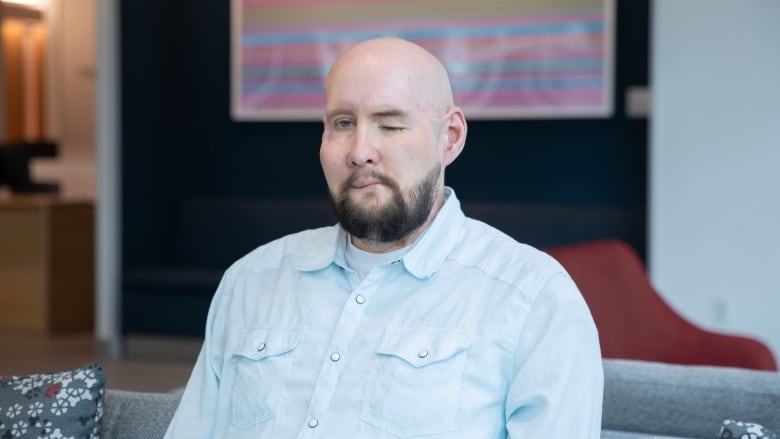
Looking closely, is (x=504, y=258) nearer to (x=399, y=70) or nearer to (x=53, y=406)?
(x=399, y=70)

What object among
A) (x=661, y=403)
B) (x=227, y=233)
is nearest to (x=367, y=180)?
(x=661, y=403)

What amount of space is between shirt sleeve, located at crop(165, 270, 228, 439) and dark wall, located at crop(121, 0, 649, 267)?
3.97m

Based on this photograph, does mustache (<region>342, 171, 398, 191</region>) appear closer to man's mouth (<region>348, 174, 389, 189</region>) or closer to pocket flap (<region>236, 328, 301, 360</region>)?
man's mouth (<region>348, 174, 389, 189</region>)

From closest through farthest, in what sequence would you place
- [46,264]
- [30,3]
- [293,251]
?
[293,251] → [46,264] → [30,3]

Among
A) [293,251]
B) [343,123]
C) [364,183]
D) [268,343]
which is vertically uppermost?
[343,123]

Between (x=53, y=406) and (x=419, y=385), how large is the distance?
2.91ft

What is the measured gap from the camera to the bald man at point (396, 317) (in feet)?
5.75

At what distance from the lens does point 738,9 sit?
4.82 meters

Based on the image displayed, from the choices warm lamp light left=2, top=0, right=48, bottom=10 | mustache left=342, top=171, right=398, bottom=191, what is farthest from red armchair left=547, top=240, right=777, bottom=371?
warm lamp light left=2, top=0, right=48, bottom=10

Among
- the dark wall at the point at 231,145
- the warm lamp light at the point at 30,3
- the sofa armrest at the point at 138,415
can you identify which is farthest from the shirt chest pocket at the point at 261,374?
the warm lamp light at the point at 30,3

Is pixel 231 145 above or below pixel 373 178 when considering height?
below

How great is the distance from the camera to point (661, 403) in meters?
2.42

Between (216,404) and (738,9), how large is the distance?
142 inches

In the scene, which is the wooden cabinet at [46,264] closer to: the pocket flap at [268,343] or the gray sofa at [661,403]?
the gray sofa at [661,403]
